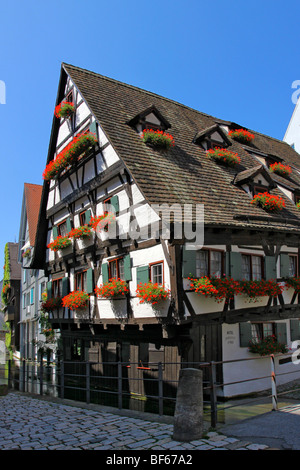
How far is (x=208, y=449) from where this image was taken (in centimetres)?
589

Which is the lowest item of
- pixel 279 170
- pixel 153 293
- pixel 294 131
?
pixel 153 293

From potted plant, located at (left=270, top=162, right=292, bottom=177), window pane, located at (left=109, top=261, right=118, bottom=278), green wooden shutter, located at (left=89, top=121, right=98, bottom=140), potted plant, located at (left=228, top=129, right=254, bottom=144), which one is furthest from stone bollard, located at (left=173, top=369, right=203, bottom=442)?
potted plant, located at (left=228, top=129, right=254, bottom=144)

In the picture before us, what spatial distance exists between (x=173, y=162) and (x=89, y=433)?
28.3 ft

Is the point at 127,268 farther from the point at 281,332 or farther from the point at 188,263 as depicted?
the point at 281,332

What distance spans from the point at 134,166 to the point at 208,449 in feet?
26.4

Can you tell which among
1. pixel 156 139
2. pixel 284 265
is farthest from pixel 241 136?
pixel 284 265

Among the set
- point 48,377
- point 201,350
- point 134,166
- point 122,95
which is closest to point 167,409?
point 201,350

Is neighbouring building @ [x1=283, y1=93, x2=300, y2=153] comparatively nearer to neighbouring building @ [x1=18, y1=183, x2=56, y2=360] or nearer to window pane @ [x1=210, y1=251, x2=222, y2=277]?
window pane @ [x1=210, y1=251, x2=222, y2=277]

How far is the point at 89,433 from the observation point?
7.16 metres

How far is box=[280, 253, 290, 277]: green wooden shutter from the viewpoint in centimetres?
1363

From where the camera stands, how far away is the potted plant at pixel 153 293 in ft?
35.2

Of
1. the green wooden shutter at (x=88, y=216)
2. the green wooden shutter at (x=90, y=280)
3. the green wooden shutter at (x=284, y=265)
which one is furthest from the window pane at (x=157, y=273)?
the green wooden shutter at (x=284, y=265)

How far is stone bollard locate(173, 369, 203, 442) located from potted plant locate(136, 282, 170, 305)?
3.87 meters
